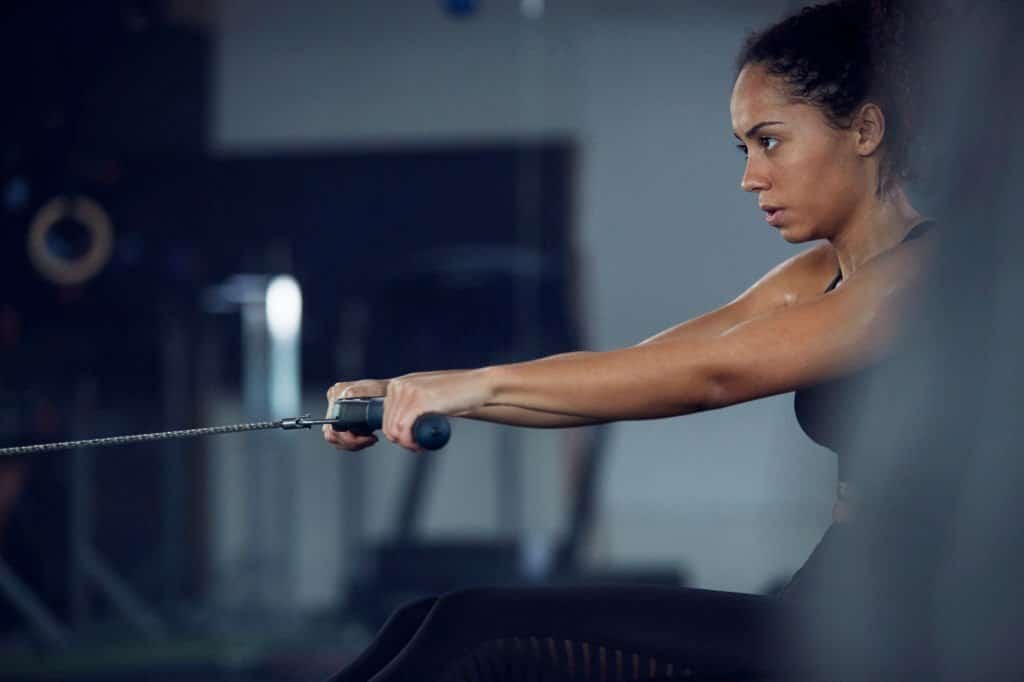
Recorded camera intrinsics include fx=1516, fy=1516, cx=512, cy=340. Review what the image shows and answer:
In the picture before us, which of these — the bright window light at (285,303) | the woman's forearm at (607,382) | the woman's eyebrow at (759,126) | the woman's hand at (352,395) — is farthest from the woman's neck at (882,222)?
the bright window light at (285,303)

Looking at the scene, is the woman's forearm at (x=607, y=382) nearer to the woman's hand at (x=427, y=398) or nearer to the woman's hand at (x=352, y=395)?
the woman's hand at (x=427, y=398)

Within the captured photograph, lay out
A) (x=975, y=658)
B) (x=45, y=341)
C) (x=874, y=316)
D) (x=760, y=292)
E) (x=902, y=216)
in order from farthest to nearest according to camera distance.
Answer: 1. (x=45, y=341)
2. (x=760, y=292)
3. (x=902, y=216)
4. (x=874, y=316)
5. (x=975, y=658)

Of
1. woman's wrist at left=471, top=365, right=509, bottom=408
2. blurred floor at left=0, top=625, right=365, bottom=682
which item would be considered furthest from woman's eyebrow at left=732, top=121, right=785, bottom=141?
blurred floor at left=0, top=625, right=365, bottom=682

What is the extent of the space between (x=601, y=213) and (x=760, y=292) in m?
2.70

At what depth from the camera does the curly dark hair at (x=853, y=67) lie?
1.31 meters

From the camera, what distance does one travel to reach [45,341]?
13.5 feet

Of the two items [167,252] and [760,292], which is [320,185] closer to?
[167,252]

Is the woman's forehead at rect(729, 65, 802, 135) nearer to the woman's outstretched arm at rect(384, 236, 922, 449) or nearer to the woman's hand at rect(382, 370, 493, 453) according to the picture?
the woman's outstretched arm at rect(384, 236, 922, 449)

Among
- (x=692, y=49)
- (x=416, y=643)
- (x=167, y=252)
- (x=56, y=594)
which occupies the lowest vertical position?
(x=56, y=594)

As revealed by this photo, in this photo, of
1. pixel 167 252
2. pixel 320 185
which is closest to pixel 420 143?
pixel 320 185

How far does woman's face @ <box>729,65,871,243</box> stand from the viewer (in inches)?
52.2

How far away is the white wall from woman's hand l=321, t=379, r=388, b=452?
2878 millimetres

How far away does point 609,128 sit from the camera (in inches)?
169

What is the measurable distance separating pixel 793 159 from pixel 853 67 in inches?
3.7
